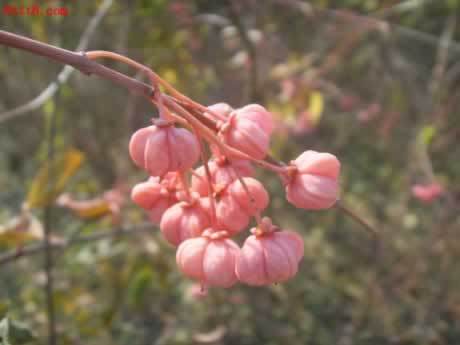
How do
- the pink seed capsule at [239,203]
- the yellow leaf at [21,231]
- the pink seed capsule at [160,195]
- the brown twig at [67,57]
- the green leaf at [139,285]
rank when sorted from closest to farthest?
1. the brown twig at [67,57]
2. the pink seed capsule at [239,203]
3. the pink seed capsule at [160,195]
4. the yellow leaf at [21,231]
5. the green leaf at [139,285]

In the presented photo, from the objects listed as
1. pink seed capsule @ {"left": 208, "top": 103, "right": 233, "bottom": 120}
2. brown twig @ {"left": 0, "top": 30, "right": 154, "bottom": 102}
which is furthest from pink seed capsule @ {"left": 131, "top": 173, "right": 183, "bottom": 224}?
brown twig @ {"left": 0, "top": 30, "right": 154, "bottom": 102}

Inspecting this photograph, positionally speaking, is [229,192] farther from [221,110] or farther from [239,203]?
[221,110]

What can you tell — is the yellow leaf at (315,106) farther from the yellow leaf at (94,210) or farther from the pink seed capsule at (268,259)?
the pink seed capsule at (268,259)

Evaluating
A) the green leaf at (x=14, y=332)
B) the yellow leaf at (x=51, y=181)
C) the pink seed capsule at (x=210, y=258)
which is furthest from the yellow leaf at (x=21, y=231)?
the pink seed capsule at (x=210, y=258)

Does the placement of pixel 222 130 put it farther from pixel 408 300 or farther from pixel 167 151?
pixel 408 300

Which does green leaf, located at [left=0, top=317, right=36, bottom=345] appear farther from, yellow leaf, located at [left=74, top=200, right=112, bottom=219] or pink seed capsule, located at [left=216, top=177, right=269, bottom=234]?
yellow leaf, located at [left=74, top=200, right=112, bottom=219]

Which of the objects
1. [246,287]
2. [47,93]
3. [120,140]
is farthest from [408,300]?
[47,93]
